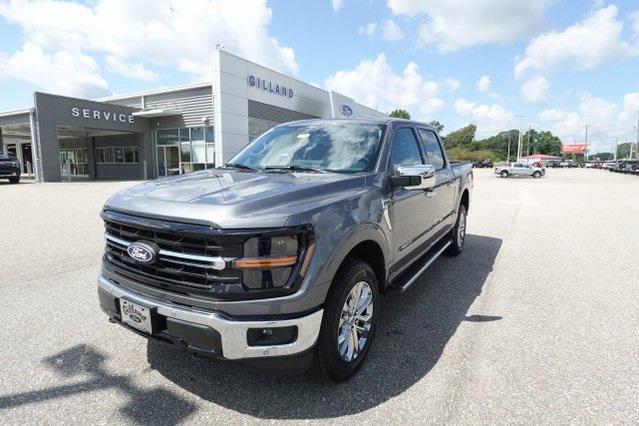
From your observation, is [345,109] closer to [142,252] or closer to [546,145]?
[142,252]

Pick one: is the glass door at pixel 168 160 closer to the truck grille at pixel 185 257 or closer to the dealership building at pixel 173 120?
the dealership building at pixel 173 120

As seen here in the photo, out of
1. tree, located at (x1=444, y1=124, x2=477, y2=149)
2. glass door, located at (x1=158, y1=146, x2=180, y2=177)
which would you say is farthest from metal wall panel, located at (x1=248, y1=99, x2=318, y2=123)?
tree, located at (x1=444, y1=124, x2=477, y2=149)

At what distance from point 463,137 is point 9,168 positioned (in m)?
136

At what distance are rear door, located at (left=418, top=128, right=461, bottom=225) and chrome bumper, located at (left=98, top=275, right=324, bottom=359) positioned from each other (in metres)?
2.71

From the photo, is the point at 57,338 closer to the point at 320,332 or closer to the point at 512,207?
the point at 320,332

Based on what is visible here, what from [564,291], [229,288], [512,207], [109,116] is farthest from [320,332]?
[109,116]

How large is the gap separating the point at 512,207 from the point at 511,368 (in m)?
11.2

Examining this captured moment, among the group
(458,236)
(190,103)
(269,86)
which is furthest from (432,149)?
(190,103)

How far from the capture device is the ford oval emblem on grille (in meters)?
2.46

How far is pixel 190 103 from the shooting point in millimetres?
25125

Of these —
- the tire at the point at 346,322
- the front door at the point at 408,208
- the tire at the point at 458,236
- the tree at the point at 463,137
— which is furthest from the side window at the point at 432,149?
the tree at the point at 463,137

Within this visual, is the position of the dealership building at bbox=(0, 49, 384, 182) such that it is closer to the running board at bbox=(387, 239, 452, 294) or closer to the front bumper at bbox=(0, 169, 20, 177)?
the front bumper at bbox=(0, 169, 20, 177)

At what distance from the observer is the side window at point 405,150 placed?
3696mm

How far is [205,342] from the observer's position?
2.31 meters
